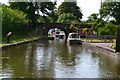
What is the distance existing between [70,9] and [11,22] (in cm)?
6001

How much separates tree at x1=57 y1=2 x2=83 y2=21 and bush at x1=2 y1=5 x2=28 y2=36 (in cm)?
4841

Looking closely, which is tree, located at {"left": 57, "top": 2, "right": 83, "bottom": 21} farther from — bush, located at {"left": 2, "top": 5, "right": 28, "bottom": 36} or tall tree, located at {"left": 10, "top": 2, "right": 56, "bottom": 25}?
bush, located at {"left": 2, "top": 5, "right": 28, "bottom": 36}

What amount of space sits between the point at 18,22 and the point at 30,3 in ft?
42.3

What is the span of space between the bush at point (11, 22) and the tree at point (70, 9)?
159 ft

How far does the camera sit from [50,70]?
11.3 m

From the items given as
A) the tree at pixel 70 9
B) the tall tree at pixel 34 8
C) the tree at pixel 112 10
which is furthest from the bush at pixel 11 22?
the tree at pixel 70 9

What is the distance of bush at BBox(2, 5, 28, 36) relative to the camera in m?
38.5

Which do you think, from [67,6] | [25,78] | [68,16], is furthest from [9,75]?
[67,6]

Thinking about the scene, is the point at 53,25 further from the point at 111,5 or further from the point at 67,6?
the point at 67,6

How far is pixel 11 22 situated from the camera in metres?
41.5

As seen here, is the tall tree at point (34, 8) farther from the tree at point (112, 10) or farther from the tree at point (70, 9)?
the tree at point (70, 9)

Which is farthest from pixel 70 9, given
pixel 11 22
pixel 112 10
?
pixel 11 22

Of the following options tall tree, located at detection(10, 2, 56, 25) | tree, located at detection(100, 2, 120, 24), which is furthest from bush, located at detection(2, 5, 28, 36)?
tree, located at detection(100, 2, 120, 24)

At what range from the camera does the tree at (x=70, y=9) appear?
98.6m
